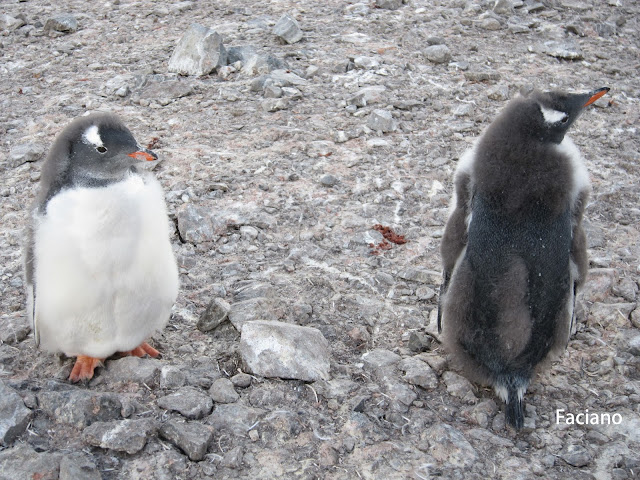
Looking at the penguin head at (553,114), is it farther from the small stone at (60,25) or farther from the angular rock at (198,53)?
the small stone at (60,25)

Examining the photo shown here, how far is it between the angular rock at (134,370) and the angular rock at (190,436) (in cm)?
36

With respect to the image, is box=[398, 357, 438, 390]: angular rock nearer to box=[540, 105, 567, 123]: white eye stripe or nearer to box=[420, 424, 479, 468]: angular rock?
box=[420, 424, 479, 468]: angular rock

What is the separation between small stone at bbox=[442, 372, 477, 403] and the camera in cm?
313

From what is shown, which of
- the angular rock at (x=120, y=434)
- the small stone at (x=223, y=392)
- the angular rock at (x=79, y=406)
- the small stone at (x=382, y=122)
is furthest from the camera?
the small stone at (x=382, y=122)

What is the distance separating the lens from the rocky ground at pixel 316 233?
2.74 m

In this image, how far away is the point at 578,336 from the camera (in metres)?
3.56

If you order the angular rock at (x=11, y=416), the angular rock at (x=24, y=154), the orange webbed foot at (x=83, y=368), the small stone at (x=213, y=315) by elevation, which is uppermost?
the angular rock at (x=11, y=416)

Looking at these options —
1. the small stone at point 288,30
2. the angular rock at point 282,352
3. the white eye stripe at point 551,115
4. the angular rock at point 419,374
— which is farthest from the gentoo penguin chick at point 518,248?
the small stone at point 288,30

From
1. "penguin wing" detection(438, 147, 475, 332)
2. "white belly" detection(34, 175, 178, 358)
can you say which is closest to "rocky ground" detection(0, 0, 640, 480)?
"white belly" detection(34, 175, 178, 358)

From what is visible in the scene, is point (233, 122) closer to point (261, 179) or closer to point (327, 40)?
point (261, 179)

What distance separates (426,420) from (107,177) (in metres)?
1.70

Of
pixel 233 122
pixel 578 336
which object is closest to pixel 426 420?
pixel 578 336

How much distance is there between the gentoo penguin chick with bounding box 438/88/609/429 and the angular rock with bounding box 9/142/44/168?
10.4 ft

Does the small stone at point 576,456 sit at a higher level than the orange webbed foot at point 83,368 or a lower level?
lower
